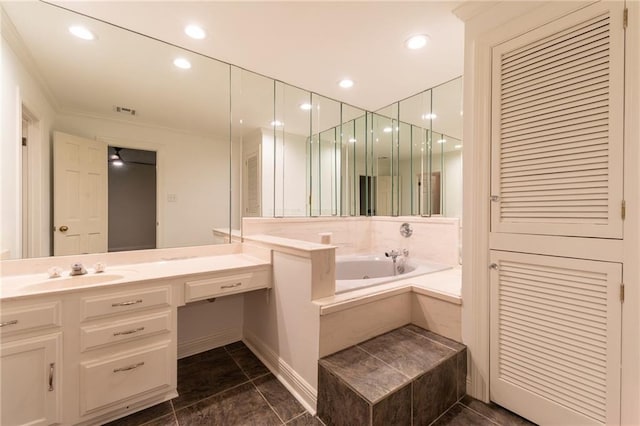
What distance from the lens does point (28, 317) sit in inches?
46.8

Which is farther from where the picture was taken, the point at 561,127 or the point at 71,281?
the point at 71,281

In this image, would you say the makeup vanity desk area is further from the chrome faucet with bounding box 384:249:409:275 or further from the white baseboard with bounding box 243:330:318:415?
the chrome faucet with bounding box 384:249:409:275

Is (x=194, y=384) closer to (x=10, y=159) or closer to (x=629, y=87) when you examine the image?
(x=10, y=159)

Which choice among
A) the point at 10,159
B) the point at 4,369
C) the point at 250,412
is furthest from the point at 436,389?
the point at 10,159

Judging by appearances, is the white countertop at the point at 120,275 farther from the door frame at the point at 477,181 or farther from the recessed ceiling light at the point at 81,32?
the recessed ceiling light at the point at 81,32

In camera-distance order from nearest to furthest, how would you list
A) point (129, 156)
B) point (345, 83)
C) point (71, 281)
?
1. point (71, 281)
2. point (129, 156)
3. point (345, 83)

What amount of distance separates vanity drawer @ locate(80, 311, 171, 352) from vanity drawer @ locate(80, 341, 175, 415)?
87mm

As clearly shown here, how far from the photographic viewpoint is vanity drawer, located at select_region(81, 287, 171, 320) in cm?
Result: 131

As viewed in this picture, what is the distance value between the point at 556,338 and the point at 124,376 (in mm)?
2243

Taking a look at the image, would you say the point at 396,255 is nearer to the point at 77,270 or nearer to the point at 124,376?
the point at 124,376

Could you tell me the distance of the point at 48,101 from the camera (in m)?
1.76

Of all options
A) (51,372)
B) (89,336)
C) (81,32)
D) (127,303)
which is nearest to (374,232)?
(127,303)

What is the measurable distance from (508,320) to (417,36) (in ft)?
6.17

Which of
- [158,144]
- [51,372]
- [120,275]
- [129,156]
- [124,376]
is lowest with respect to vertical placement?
[124,376]
